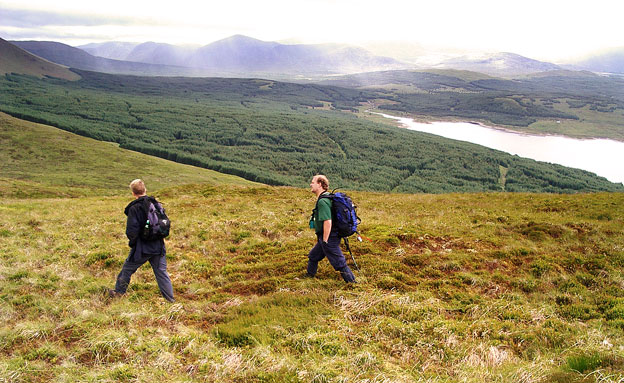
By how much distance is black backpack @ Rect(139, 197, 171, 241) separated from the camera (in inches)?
371

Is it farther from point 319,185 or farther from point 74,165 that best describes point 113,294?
point 74,165

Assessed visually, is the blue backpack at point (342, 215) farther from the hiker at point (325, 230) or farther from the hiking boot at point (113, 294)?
the hiking boot at point (113, 294)

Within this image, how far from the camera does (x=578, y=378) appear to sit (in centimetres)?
555

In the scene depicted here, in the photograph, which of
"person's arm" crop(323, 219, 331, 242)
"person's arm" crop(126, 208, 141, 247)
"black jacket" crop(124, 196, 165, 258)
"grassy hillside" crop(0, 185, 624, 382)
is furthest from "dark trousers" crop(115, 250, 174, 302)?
"person's arm" crop(323, 219, 331, 242)

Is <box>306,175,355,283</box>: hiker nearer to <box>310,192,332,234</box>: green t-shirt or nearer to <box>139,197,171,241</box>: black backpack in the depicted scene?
<box>310,192,332,234</box>: green t-shirt

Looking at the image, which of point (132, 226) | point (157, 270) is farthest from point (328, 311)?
point (132, 226)

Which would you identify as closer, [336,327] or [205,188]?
[336,327]

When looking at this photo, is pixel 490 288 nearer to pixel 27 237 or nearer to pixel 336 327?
pixel 336 327

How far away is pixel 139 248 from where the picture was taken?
31.7 feet

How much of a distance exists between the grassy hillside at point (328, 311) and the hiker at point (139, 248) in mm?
532

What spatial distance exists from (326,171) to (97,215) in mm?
146585

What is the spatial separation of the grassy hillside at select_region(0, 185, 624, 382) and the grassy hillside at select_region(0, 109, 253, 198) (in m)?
59.6

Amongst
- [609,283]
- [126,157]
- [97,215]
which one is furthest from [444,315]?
[126,157]

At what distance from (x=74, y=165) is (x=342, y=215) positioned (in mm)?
109956
